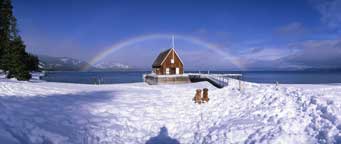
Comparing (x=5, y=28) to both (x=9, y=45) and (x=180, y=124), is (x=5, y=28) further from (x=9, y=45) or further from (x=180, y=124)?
(x=180, y=124)

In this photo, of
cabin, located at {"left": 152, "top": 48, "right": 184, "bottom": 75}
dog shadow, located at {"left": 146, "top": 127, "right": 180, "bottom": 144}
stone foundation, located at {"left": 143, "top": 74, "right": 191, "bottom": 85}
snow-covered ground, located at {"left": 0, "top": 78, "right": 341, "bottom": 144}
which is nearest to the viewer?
snow-covered ground, located at {"left": 0, "top": 78, "right": 341, "bottom": 144}

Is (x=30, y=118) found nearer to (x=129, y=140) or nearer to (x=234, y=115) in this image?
(x=129, y=140)

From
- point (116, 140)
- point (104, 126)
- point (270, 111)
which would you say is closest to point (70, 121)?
point (104, 126)

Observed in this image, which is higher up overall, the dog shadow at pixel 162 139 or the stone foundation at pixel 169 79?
the stone foundation at pixel 169 79

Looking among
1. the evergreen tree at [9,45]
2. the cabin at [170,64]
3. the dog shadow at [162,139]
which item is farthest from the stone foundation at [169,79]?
the dog shadow at [162,139]

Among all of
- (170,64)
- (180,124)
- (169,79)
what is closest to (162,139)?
(180,124)

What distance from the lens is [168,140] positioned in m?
8.42

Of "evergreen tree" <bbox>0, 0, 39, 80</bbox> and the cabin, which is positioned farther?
the cabin

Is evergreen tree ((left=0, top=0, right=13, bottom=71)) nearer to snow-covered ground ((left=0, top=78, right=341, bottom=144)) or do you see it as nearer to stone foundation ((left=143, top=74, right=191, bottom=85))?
stone foundation ((left=143, top=74, right=191, bottom=85))

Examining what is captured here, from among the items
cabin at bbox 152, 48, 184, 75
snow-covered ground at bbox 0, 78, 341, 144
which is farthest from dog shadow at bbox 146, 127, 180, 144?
cabin at bbox 152, 48, 184, 75

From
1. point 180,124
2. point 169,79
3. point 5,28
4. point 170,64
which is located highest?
point 5,28

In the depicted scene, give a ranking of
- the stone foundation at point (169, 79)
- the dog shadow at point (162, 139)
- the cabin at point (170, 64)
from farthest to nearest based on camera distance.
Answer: the cabin at point (170, 64) → the stone foundation at point (169, 79) → the dog shadow at point (162, 139)

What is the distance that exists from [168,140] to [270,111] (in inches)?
188

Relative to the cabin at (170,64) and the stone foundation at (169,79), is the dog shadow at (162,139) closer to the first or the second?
the stone foundation at (169,79)
